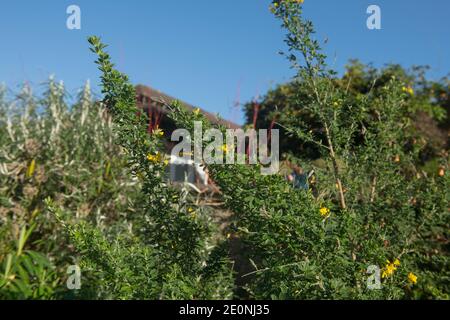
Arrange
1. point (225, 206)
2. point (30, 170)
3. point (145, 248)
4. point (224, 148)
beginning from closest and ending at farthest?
point (224, 148)
point (145, 248)
point (225, 206)
point (30, 170)

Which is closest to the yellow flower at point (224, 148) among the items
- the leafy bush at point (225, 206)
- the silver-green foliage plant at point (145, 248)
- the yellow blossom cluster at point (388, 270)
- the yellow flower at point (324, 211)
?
the leafy bush at point (225, 206)

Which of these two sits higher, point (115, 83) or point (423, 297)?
point (115, 83)

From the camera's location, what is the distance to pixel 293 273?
255 centimetres

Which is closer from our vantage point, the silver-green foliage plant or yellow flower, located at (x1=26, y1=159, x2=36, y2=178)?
the silver-green foliage plant

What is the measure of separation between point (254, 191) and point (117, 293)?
0.84m

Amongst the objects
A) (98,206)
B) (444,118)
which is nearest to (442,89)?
(444,118)

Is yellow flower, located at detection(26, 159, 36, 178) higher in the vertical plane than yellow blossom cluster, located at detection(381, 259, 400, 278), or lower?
higher

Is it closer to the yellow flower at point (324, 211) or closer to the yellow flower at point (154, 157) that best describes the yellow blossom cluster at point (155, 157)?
the yellow flower at point (154, 157)

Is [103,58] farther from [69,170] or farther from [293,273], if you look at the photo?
[69,170]

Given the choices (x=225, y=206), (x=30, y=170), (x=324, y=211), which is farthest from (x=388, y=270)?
(x=30, y=170)

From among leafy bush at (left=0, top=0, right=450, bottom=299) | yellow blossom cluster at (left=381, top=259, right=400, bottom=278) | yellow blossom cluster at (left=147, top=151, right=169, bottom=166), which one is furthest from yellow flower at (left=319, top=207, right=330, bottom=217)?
yellow blossom cluster at (left=147, top=151, right=169, bottom=166)

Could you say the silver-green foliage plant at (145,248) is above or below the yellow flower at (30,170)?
below

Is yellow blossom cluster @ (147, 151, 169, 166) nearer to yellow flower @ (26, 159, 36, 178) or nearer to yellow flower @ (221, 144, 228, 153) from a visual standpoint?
yellow flower @ (221, 144, 228, 153)

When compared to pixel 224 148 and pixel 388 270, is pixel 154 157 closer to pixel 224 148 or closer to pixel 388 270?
pixel 224 148
